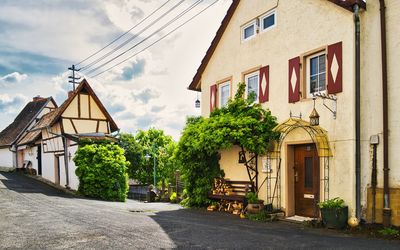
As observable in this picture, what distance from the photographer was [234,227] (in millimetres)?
10141

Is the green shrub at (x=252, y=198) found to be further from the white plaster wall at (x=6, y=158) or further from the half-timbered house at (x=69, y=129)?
the white plaster wall at (x=6, y=158)

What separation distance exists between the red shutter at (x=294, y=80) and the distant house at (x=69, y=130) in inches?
556

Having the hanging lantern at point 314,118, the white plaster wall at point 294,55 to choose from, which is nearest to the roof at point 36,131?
the white plaster wall at point 294,55

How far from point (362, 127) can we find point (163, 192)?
1684 cm

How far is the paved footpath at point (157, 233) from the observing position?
25.7 ft

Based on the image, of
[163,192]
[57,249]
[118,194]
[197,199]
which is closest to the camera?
[57,249]

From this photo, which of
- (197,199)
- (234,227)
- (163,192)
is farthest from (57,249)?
(163,192)

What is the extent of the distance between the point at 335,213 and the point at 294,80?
4335 millimetres

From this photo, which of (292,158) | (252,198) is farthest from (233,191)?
(292,158)

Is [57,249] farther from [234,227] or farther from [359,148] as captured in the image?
[359,148]

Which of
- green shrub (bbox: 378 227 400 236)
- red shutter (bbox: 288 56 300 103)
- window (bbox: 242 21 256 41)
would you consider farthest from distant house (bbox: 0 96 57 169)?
green shrub (bbox: 378 227 400 236)

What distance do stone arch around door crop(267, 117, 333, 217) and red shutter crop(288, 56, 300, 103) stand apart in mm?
686

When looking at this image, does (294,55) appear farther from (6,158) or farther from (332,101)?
(6,158)

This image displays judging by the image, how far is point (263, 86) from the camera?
531 inches
